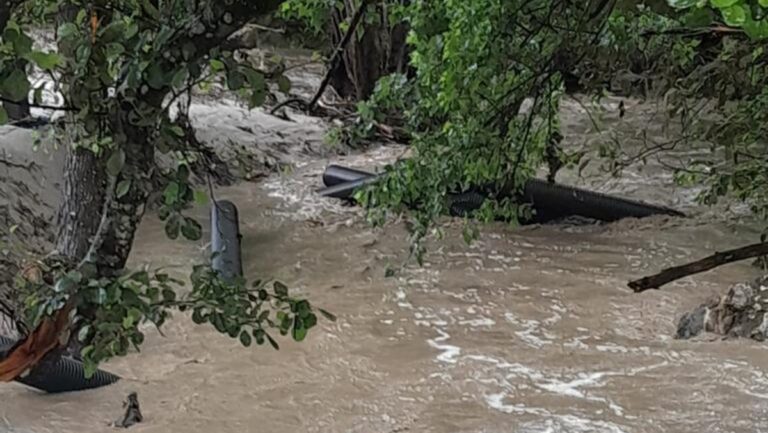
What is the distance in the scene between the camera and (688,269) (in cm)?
231

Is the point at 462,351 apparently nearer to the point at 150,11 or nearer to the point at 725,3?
the point at 150,11

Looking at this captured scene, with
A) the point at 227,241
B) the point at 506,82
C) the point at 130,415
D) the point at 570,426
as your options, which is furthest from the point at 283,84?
the point at 227,241

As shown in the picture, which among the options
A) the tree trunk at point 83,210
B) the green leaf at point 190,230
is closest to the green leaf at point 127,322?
the green leaf at point 190,230

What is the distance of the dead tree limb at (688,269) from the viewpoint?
2.24 metres

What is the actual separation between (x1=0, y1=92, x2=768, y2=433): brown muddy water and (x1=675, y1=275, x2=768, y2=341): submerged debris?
0.28 feet

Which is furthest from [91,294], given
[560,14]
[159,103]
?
[560,14]

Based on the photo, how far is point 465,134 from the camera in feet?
10.6

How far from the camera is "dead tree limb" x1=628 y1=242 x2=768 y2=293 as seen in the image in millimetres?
2240

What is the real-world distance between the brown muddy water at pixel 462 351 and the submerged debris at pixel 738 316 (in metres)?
0.09

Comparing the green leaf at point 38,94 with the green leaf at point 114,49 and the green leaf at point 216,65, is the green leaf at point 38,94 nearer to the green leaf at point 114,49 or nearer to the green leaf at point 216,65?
the green leaf at point 114,49

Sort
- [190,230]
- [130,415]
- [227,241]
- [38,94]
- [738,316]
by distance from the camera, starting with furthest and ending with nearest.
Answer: [227,241] → [738,316] → [130,415] → [190,230] → [38,94]

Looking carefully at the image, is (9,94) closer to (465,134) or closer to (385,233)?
(465,134)

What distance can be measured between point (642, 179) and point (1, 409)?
5.39 metres

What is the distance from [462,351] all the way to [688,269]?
191 cm
